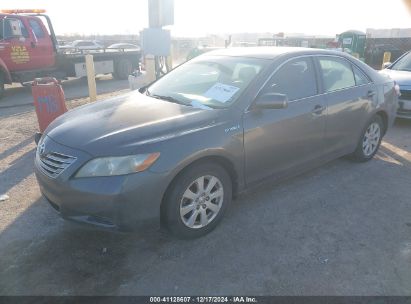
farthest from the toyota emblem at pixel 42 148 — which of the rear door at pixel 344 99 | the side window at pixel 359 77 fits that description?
the side window at pixel 359 77

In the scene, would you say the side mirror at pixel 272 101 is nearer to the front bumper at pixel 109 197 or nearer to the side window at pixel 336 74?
the side window at pixel 336 74

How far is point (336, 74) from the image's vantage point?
14.4ft

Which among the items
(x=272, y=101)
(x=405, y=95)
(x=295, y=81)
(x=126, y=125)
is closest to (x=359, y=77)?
(x=295, y=81)

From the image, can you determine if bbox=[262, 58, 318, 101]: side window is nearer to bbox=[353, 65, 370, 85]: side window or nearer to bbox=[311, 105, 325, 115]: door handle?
bbox=[311, 105, 325, 115]: door handle

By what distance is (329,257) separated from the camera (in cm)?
A: 304

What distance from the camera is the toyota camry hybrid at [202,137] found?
279cm

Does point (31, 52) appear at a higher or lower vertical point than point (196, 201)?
higher

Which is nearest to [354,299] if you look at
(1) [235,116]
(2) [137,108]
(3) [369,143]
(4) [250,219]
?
(4) [250,219]

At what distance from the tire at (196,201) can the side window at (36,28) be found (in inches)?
395

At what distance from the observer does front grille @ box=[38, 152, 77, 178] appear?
2900 millimetres

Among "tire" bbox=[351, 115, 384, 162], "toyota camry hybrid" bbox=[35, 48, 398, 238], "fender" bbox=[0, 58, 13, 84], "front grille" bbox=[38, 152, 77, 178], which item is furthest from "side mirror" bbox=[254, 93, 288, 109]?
"fender" bbox=[0, 58, 13, 84]

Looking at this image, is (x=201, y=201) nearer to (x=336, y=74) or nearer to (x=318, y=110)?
(x=318, y=110)

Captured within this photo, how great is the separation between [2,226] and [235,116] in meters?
2.50

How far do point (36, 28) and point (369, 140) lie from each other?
398 inches
